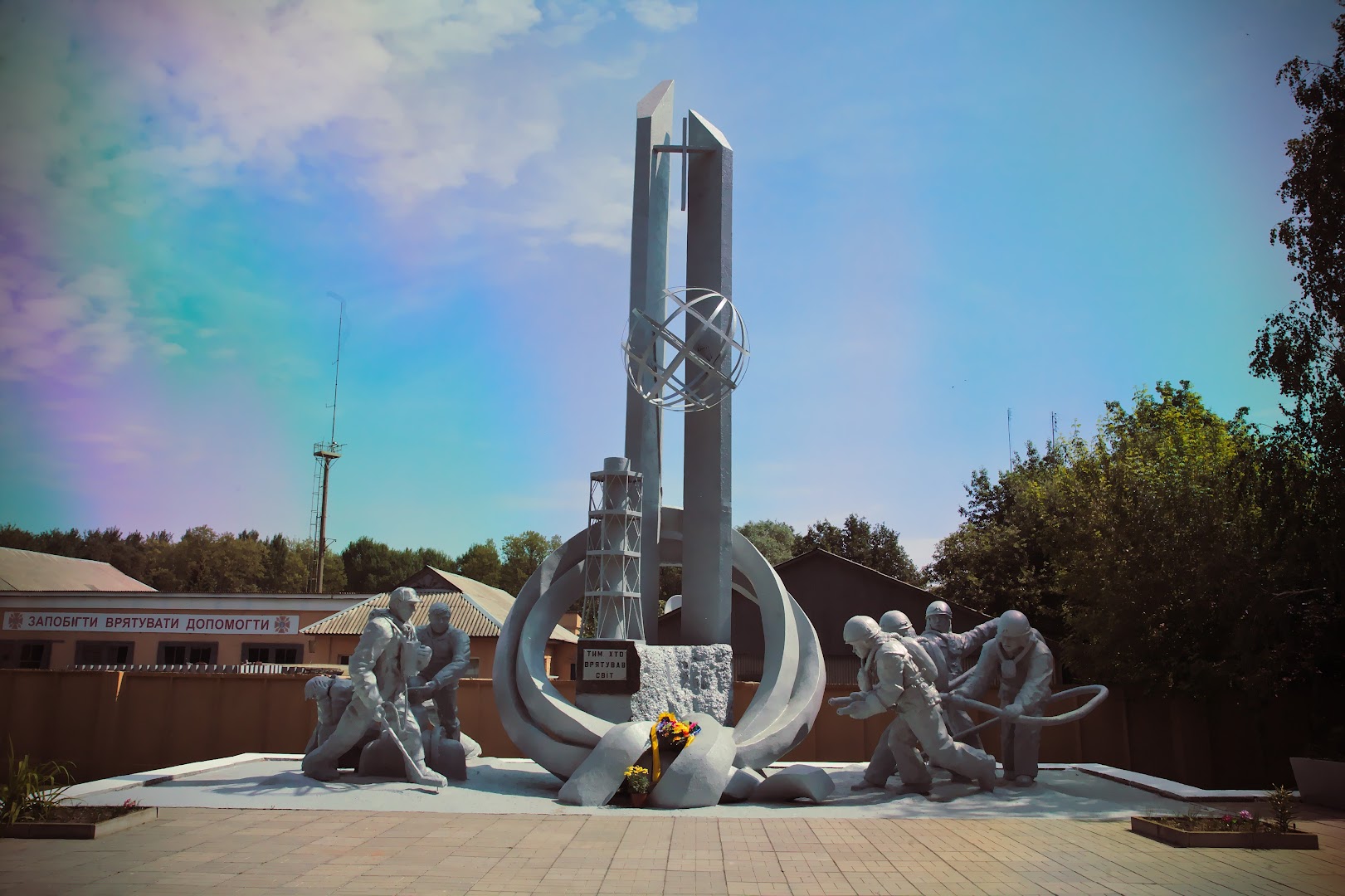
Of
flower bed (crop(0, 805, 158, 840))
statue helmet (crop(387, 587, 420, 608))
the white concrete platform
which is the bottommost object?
the white concrete platform

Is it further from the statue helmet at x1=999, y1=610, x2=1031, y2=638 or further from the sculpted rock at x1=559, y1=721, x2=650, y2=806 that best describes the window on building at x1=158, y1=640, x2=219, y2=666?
the statue helmet at x1=999, y1=610, x2=1031, y2=638

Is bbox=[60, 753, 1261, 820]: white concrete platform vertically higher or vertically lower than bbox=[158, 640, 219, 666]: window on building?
lower

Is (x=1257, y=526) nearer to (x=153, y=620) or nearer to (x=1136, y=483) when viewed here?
(x=1136, y=483)

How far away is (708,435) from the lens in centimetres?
1423

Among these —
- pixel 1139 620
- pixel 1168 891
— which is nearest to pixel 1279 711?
pixel 1139 620

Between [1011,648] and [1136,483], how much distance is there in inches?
357

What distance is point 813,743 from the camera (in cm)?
1688

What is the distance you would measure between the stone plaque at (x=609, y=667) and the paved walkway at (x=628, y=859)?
108 inches

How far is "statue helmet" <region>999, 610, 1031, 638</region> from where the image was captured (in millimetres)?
12133

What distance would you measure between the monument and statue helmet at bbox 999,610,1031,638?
2301 millimetres

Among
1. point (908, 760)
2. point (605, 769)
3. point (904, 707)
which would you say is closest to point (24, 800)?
point (605, 769)

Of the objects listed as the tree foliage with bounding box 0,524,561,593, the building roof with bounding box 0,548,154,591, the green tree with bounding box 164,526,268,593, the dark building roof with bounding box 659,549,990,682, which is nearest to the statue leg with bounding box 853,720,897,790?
the dark building roof with bounding box 659,549,990,682

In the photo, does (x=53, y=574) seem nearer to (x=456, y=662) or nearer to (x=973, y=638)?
(x=456, y=662)

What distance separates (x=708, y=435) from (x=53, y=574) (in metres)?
34.8
